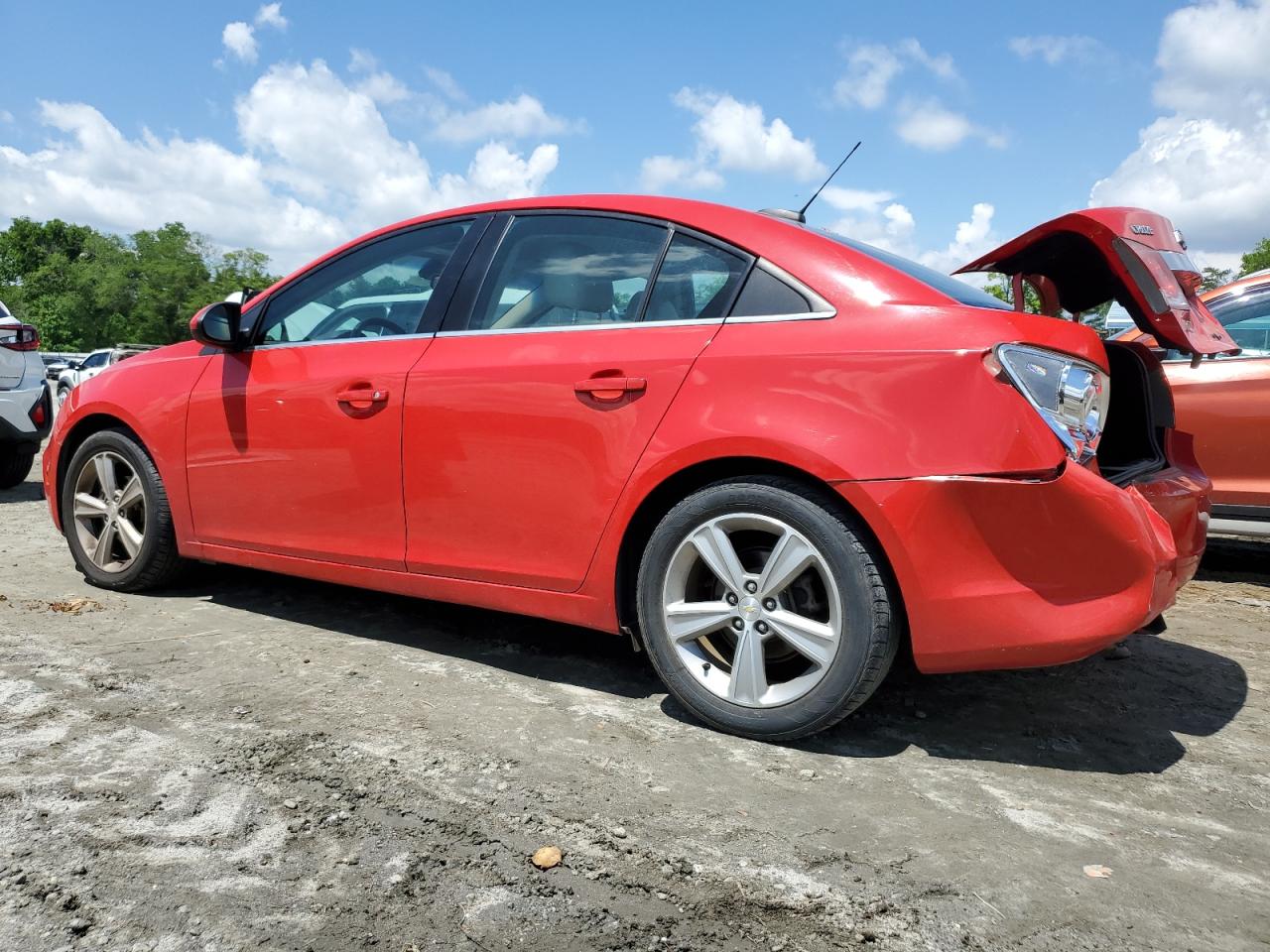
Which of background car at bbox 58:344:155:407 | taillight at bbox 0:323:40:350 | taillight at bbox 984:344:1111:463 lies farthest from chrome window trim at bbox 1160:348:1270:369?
background car at bbox 58:344:155:407

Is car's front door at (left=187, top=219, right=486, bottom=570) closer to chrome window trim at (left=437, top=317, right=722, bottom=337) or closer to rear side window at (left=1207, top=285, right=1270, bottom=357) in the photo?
chrome window trim at (left=437, top=317, right=722, bottom=337)

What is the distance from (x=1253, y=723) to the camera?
3012 millimetres

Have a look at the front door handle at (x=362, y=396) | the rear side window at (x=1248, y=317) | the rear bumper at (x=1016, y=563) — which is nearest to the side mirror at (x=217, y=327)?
the front door handle at (x=362, y=396)

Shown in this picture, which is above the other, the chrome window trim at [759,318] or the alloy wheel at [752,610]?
the chrome window trim at [759,318]

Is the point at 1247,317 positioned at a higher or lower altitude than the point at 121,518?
higher

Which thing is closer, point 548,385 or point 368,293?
point 548,385

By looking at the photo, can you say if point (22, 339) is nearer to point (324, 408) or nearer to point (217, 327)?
point (217, 327)

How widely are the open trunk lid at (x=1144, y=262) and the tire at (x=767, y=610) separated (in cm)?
116

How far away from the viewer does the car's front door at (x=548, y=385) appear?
9.43 feet

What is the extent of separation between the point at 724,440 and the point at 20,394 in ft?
22.6

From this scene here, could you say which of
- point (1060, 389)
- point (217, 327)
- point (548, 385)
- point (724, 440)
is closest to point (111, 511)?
point (217, 327)

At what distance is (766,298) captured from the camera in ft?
9.12

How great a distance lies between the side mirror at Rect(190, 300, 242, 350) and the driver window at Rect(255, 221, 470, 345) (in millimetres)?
94

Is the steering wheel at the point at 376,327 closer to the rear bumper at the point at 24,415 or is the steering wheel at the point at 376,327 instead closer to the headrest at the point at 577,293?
the headrest at the point at 577,293
